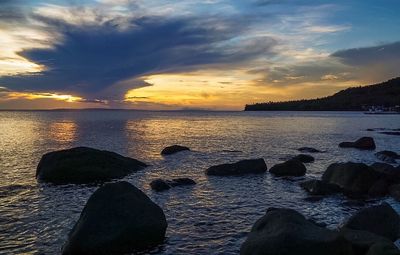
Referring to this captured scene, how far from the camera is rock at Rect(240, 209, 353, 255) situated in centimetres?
1260

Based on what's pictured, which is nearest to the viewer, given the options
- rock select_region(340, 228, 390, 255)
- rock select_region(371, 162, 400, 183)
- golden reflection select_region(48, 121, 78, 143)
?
rock select_region(340, 228, 390, 255)

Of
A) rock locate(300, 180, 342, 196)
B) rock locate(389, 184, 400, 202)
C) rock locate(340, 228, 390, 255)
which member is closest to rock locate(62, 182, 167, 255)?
rock locate(340, 228, 390, 255)

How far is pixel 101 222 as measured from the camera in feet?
50.1

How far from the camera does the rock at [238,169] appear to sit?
1268 inches

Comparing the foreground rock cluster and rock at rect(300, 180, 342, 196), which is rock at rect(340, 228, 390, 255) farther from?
rock at rect(300, 180, 342, 196)

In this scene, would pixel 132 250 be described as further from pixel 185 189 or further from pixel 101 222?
pixel 185 189

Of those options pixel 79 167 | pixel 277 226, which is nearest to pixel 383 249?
pixel 277 226

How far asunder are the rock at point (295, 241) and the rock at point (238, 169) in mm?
18282

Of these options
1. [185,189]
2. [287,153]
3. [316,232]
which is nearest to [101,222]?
[316,232]

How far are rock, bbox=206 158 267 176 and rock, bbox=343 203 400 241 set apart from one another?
15949mm

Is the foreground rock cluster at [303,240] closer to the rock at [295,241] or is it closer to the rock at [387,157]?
the rock at [295,241]

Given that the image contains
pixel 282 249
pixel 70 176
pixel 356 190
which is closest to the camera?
pixel 282 249

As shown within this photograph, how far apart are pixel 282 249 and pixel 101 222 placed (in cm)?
673

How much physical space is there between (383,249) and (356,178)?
14.8 meters
